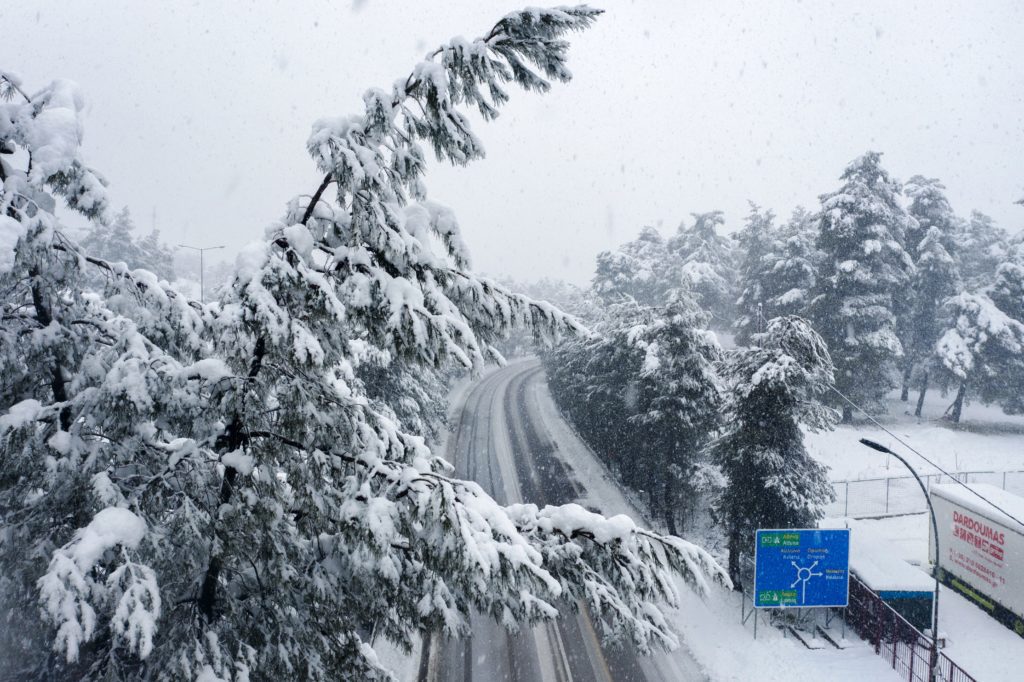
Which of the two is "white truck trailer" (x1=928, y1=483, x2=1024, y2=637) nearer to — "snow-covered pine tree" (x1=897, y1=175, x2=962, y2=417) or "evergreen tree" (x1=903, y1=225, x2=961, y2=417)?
"evergreen tree" (x1=903, y1=225, x2=961, y2=417)

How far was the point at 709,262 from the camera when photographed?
60.0 metres

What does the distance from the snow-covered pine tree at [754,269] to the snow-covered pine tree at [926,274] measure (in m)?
8.87

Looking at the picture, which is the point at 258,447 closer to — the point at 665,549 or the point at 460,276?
the point at 460,276

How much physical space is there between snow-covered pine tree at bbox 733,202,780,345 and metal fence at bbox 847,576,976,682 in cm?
2084

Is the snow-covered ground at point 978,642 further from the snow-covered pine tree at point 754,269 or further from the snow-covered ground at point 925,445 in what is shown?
the snow-covered pine tree at point 754,269

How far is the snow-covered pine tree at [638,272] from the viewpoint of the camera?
57656 mm

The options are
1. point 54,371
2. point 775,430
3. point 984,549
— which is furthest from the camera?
point 984,549

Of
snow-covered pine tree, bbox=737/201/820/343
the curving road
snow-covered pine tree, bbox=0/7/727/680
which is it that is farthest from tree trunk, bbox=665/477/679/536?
snow-covered pine tree, bbox=0/7/727/680

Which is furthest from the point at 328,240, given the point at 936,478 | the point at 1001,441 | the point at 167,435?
the point at 1001,441

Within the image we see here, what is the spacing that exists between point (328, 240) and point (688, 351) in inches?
700

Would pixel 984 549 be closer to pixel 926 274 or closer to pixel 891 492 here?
pixel 891 492

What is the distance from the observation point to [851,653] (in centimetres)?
1656

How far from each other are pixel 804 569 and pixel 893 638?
8.91ft

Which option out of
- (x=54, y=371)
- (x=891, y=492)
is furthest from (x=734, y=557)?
(x=54, y=371)
